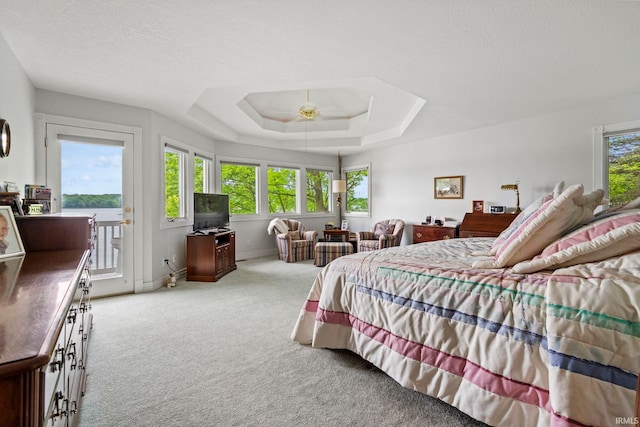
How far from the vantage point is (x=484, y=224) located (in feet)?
15.2

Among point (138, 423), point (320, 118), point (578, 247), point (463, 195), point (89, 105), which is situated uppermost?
point (320, 118)

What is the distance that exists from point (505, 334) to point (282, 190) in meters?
6.07

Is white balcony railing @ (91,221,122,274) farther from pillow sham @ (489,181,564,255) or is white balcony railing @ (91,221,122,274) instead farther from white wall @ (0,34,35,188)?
pillow sham @ (489,181,564,255)

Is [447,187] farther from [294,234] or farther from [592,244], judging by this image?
[592,244]

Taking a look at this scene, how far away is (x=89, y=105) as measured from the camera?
3.60m

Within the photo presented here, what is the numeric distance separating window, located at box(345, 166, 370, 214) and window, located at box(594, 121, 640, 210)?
4180 mm

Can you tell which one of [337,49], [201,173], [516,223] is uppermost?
[337,49]

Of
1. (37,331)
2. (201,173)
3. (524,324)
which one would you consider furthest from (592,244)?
(201,173)

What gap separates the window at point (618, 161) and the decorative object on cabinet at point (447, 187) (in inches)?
73.9

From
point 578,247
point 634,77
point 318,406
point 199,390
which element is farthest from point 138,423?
point 634,77

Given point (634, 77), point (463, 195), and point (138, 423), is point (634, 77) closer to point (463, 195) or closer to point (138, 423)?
point (463, 195)

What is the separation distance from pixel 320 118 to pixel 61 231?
4.57 metres

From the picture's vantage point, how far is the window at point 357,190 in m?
7.41

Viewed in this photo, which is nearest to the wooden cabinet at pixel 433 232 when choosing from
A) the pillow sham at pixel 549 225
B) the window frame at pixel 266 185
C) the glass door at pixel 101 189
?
the window frame at pixel 266 185
